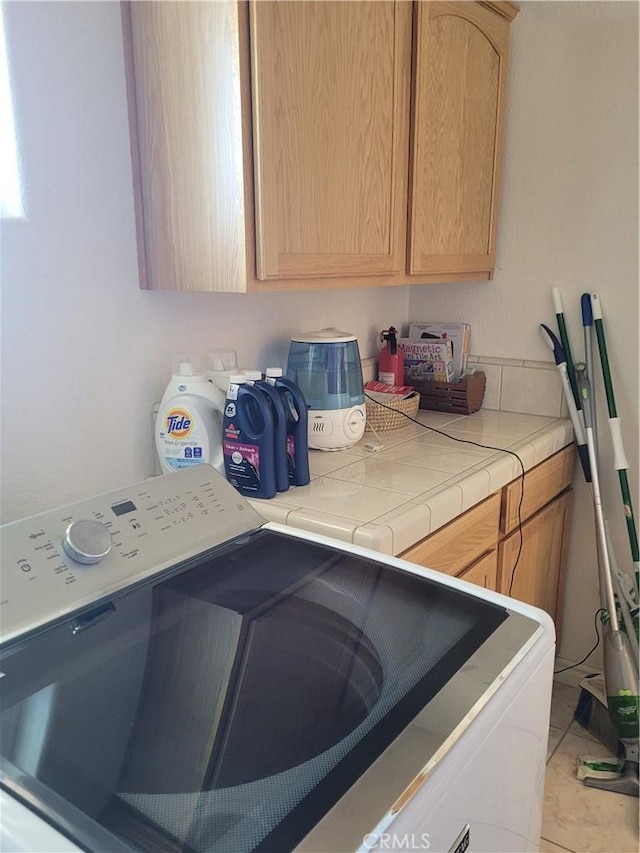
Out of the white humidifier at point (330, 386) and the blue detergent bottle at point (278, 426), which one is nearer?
the blue detergent bottle at point (278, 426)

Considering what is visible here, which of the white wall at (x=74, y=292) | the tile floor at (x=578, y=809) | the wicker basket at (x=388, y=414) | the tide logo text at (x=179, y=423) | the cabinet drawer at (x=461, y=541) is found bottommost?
the tile floor at (x=578, y=809)

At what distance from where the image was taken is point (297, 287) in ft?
4.66

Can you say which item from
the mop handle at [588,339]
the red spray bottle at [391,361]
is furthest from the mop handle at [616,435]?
the red spray bottle at [391,361]

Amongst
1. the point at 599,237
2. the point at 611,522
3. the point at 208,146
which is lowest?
the point at 611,522

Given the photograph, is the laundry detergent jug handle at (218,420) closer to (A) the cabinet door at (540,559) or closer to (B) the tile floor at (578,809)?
(A) the cabinet door at (540,559)

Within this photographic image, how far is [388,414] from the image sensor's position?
191 centimetres

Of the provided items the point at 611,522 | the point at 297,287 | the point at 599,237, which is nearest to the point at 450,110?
the point at 599,237

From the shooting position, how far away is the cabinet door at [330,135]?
4.15 ft

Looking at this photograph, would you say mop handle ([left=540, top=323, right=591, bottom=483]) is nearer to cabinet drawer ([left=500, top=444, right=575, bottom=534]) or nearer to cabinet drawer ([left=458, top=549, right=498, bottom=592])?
cabinet drawer ([left=500, top=444, right=575, bottom=534])

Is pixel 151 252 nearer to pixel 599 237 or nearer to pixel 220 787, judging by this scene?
pixel 220 787

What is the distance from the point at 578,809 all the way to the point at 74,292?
1.75 metres

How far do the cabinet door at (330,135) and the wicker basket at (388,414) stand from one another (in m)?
0.40

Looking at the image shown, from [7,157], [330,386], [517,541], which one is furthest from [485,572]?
[7,157]

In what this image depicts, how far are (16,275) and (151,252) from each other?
0.29m
